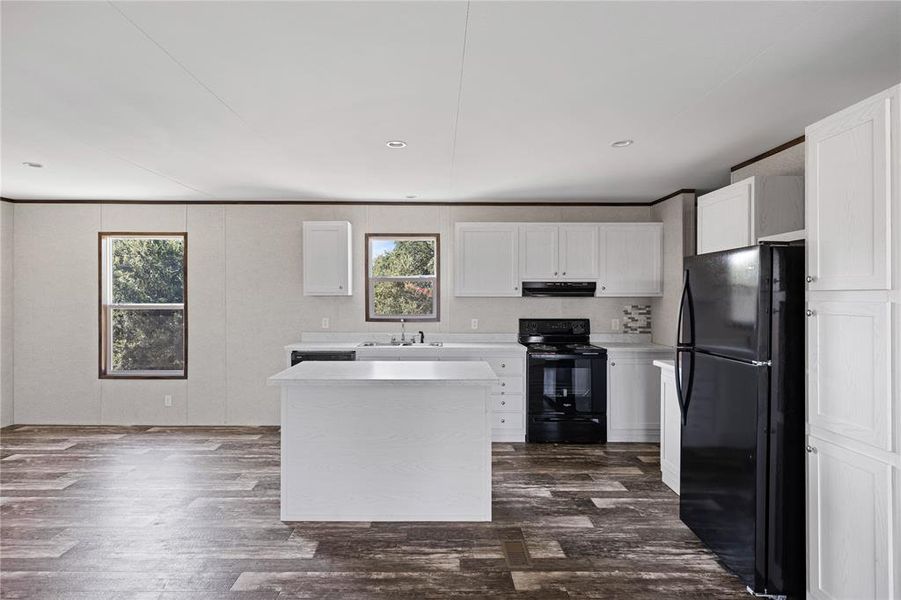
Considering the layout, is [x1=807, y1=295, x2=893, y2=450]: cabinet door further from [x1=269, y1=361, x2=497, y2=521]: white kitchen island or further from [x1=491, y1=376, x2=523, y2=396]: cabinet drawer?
[x1=491, y1=376, x2=523, y2=396]: cabinet drawer

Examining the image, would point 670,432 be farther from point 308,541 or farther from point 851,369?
point 308,541

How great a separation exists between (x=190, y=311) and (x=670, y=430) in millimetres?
4764

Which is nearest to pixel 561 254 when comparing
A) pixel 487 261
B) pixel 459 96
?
pixel 487 261

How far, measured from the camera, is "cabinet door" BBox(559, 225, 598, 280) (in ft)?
17.5

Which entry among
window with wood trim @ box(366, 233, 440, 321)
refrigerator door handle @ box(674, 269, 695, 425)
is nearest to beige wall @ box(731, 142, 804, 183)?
refrigerator door handle @ box(674, 269, 695, 425)

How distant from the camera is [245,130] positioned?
123 inches

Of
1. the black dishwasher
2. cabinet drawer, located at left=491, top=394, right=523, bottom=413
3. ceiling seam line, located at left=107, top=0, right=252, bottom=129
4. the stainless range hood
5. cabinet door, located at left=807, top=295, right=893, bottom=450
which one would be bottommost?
cabinet drawer, located at left=491, top=394, right=523, bottom=413

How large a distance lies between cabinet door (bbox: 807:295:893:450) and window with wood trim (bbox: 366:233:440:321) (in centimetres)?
385

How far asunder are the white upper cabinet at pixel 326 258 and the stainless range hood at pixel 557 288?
187 centimetres

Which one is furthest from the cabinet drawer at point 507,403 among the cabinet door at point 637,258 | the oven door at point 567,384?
the cabinet door at point 637,258

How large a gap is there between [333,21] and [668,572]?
289cm

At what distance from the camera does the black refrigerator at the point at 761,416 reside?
2270mm

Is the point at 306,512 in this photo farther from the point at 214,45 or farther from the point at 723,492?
the point at 214,45

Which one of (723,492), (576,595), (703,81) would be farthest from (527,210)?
(576,595)
